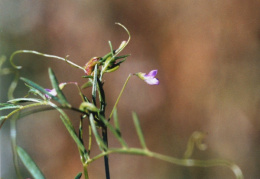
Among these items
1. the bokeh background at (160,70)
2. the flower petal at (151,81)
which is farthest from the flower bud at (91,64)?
the bokeh background at (160,70)

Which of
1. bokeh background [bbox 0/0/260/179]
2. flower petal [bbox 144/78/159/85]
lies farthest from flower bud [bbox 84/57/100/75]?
bokeh background [bbox 0/0/260/179]

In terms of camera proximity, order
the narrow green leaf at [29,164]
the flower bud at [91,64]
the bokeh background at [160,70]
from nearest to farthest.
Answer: the narrow green leaf at [29,164], the flower bud at [91,64], the bokeh background at [160,70]

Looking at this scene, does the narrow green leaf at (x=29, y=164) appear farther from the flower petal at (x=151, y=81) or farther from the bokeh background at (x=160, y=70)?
the bokeh background at (x=160, y=70)

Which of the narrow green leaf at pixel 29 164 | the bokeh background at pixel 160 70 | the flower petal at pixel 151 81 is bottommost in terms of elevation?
the bokeh background at pixel 160 70

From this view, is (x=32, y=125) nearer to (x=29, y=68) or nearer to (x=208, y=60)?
(x=29, y=68)

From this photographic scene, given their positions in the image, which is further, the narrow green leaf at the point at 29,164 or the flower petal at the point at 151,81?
the flower petal at the point at 151,81

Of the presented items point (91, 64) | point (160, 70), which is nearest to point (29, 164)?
point (91, 64)

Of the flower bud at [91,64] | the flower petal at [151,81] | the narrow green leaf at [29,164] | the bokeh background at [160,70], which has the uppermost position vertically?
the flower bud at [91,64]

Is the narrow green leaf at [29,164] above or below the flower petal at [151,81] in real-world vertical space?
below

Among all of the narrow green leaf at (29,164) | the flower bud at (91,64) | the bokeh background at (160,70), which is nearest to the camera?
the narrow green leaf at (29,164)

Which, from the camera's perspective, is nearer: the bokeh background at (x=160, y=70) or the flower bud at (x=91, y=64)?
the flower bud at (x=91, y=64)

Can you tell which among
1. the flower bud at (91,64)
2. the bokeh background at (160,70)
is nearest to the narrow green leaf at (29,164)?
the flower bud at (91,64)
